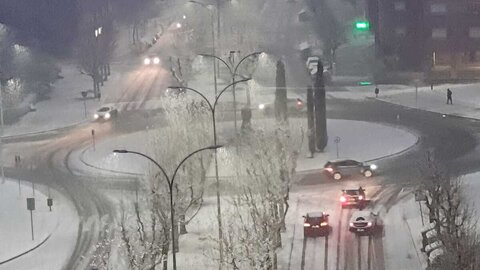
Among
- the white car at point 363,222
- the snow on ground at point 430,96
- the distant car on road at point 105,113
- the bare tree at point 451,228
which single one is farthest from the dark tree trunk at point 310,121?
the distant car on road at point 105,113

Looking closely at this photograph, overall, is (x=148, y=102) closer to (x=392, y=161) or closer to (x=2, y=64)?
(x=2, y=64)

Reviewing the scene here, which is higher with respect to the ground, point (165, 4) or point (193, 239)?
point (165, 4)

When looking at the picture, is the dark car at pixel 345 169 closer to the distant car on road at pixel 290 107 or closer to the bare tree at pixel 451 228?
the bare tree at pixel 451 228

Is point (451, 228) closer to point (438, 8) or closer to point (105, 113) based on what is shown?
point (105, 113)

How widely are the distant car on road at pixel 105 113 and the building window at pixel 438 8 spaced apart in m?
33.0

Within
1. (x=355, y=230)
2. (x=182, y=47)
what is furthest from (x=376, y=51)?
(x=355, y=230)

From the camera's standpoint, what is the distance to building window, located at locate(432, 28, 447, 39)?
8650 centimetres

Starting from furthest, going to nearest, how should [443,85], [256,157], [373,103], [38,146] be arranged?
1. [443,85]
2. [373,103]
3. [38,146]
4. [256,157]

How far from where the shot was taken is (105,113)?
7469cm

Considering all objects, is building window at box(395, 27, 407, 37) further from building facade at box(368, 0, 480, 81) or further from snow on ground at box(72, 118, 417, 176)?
snow on ground at box(72, 118, 417, 176)

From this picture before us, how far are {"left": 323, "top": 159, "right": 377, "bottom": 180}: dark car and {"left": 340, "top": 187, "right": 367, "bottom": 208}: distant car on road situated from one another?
5.80 m

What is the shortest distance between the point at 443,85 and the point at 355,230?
47.0 m

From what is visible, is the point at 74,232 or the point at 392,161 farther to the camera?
the point at 392,161

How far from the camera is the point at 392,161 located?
171 ft
